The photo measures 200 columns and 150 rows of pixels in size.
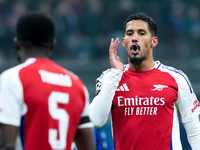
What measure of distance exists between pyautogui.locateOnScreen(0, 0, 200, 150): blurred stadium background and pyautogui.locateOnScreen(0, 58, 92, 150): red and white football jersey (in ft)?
34.7

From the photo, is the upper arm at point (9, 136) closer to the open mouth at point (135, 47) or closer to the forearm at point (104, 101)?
the forearm at point (104, 101)

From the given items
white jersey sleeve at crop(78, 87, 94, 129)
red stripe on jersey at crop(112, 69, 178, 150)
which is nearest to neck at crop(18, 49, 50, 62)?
white jersey sleeve at crop(78, 87, 94, 129)

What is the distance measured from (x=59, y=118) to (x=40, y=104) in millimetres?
176

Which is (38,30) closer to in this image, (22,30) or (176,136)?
(22,30)

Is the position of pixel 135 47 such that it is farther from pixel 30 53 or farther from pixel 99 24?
pixel 99 24

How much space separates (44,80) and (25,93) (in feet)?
0.56

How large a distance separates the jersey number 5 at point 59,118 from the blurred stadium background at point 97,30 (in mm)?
10614

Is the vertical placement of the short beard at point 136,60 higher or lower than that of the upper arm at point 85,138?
higher

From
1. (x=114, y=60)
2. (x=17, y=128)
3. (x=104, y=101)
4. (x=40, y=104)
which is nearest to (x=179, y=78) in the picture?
(x=114, y=60)

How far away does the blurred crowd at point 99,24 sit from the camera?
14.4 m

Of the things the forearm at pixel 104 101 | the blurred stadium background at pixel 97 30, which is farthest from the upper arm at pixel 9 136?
the blurred stadium background at pixel 97 30

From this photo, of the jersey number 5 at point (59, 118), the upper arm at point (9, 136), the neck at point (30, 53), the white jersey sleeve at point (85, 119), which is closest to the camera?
the upper arm at point (9, 136)

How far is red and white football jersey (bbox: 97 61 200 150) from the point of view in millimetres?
4934

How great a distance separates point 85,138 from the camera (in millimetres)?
3662
